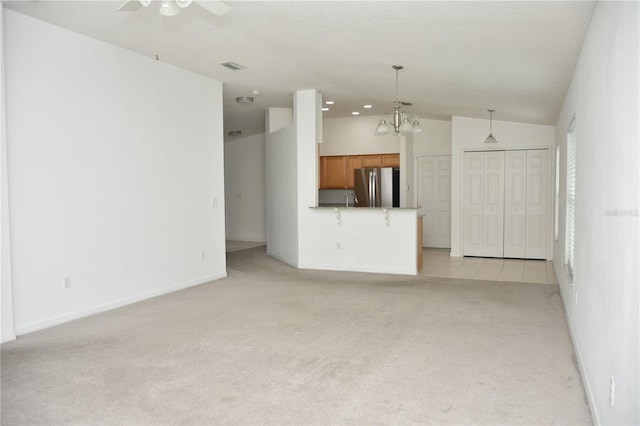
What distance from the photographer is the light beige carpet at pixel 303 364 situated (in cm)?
262

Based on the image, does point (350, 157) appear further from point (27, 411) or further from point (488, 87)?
point (27, 411)

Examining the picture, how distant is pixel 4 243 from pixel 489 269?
248 inches

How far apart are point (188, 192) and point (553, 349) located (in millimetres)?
4449

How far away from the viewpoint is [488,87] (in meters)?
5.61

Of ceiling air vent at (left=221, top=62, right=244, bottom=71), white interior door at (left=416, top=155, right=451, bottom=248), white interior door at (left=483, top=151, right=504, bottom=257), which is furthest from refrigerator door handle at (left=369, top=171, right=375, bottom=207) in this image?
ceiling air vent at (left=221, top=62, right=244, bottom=71)

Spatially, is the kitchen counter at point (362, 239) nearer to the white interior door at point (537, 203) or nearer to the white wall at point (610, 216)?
the white interior door at point (537, 203)

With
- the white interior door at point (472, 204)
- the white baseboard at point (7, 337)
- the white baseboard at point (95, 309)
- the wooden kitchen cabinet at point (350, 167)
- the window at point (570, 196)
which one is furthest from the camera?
the wooden kitchen cabinet at point (350, 167)

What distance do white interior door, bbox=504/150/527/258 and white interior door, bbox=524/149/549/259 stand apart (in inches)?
3.2

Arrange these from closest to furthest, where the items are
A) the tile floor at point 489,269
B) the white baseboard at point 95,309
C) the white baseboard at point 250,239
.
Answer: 1. the white baseboard at point 95,309
2. the tile floor at point 489,269
3. the white baseboard at point 250,239

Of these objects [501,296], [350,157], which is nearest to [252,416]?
[501,296]

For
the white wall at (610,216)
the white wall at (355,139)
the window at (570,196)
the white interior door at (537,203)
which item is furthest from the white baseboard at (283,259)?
the white wall at (610,216)

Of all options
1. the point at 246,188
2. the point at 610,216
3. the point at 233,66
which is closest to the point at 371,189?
the point at 246,188

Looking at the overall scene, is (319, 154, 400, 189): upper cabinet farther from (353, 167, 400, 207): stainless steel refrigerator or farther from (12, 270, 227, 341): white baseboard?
(12, 270, 227, 341): white baseboard

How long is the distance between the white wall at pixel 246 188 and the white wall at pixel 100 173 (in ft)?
14.8
